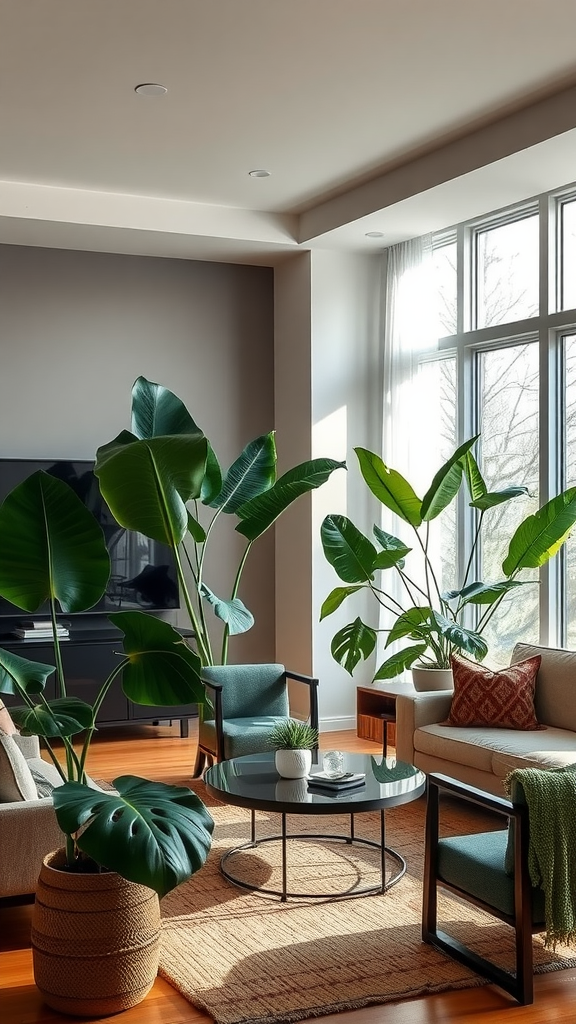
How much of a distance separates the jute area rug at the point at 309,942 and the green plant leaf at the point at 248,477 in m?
2.13

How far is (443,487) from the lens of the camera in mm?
5930

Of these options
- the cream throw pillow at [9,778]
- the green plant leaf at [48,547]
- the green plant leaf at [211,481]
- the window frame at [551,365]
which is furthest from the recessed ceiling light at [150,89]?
the cream throw pillow at [9,778]

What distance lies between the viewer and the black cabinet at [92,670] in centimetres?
664

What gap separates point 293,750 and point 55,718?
139 centimetres

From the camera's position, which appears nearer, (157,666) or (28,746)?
(157,666)

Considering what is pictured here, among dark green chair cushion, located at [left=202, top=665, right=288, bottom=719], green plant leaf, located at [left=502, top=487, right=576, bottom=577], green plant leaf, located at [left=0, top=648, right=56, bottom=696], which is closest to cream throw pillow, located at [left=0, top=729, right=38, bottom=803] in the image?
green plant leaf, located at [left=0, top=648, right=56, bottom=696]

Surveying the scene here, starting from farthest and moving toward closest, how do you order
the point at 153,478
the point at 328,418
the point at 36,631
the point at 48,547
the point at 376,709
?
the point at 328,418 < the point at 36,631 < the point at 376,709 < the point at 153,478 < the point at 48,547

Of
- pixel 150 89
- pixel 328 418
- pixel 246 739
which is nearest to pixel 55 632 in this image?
pixel 246 739

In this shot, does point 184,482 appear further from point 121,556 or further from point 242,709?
point 121,556

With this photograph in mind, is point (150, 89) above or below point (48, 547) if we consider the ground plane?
above

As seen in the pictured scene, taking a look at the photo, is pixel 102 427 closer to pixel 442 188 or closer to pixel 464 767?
pixel 442 188

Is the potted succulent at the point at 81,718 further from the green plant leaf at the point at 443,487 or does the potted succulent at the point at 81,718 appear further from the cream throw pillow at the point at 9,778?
the green plant leaf at the point at 443,487

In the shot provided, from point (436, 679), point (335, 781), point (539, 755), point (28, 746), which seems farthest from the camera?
point (436, 679)

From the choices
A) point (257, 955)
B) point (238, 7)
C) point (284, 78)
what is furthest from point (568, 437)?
point (257, 955)
